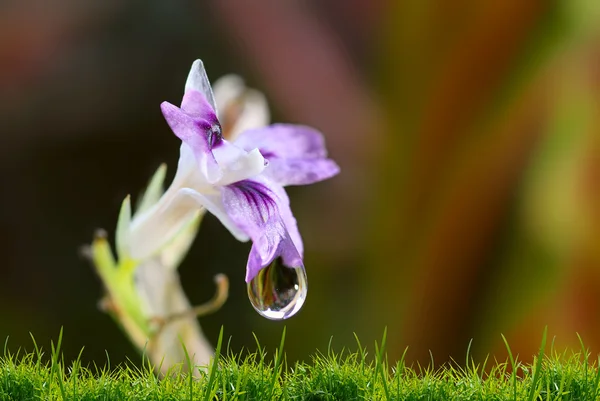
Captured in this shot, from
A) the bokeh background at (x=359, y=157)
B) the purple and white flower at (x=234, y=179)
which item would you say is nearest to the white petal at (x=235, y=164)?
the purple and white flower at (x=234, y=179)

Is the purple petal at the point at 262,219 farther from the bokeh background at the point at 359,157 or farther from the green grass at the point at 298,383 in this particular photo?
the bokeh background at the point at 359,157

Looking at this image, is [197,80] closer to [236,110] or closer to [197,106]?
[197,106]

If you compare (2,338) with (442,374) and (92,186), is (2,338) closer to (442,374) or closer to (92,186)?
(92,186)

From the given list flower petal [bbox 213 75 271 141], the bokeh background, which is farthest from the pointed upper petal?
the bokeh background

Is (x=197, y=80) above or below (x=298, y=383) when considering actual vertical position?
above

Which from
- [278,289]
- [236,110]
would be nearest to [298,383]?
[278,289]

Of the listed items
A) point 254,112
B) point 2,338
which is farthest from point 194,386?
point 2,338
